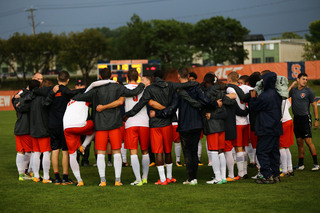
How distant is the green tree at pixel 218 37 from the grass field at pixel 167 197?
6397 centimetres

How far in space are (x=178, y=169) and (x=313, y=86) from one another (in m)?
39.6

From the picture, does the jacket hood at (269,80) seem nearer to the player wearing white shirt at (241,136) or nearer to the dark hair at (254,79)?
the player wearing white shirt at (241,136)

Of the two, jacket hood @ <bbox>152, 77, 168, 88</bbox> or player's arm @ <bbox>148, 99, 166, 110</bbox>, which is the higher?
jacket hood @ <bbox>152, 77, 168, 88</bbox>

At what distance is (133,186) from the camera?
28.4 feet

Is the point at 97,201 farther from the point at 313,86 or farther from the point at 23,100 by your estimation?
the point at 313,86

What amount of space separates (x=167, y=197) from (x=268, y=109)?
2757 mm

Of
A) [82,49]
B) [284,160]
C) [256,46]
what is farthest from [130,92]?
[256,46]

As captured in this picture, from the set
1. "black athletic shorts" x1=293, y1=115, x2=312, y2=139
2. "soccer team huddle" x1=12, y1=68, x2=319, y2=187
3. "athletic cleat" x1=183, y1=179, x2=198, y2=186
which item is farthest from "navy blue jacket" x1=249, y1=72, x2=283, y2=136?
"black athletic shorts" x1=293, y1=115, x2=312, y2=139

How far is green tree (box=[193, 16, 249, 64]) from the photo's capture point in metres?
72.5

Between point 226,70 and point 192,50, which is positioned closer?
point 226,70

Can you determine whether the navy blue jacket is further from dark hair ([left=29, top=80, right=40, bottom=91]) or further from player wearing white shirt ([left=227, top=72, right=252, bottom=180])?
dark hair ([left=29, top=80, right=40, bottom=91])

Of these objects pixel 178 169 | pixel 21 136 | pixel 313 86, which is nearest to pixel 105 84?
pixel 21 136

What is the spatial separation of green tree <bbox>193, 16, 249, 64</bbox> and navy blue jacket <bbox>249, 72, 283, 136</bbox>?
63.7 meters

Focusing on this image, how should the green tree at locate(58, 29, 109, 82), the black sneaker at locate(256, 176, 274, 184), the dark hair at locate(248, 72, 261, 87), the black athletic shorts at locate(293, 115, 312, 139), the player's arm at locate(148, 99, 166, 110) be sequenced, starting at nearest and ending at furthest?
1. the black sneaker at locate(256, 176, 274, 184)
2. the player's arm at locate(148, 99, 166, 110)
3. the dark hair at locate(248, 72, 261, 87)
4. the black athletic shorts at locate(293, 115, 312, 139)
5. the green tree at locate(58, 29, 109, 82)
